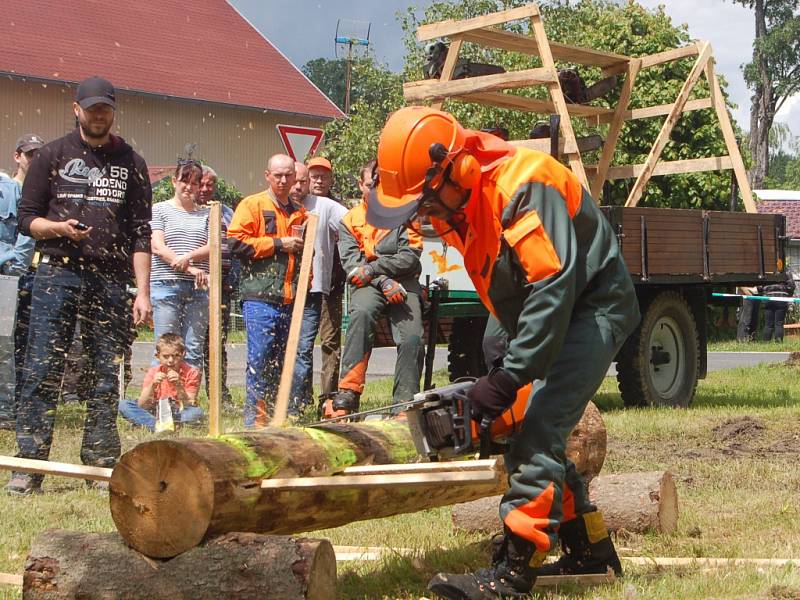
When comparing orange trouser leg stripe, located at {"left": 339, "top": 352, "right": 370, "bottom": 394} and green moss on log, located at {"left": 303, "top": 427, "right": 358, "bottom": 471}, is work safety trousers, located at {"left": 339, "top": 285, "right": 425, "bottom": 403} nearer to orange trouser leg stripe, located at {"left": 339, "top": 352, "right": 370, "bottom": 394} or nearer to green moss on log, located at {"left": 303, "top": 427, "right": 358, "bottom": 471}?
orange trouser leg stripe, located at {"left": 339, "top": 352, "right": 370, "bottom": 394}

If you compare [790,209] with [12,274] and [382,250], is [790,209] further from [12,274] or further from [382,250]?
[12,274]

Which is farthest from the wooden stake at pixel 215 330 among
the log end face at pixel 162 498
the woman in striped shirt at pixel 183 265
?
the woman in striped shirt at pixel 183 265

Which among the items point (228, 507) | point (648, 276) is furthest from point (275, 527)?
point (648, 276)

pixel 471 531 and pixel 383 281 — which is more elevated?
pixel 383 281

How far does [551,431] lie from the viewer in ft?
14.5

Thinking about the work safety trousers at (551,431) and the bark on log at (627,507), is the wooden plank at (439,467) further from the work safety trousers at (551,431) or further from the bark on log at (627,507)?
the bark on log at (627,507)

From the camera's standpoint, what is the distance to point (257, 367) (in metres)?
8.77

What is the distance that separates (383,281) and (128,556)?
451 centimetres

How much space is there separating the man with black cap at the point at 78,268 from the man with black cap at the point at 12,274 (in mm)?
1767

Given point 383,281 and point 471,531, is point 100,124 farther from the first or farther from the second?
point 471,531

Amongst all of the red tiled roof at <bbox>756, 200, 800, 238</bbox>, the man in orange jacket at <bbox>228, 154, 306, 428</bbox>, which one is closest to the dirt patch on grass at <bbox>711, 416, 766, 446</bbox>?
the man in orange jacket at <bbox>228, 154, 306, 428</bbox>

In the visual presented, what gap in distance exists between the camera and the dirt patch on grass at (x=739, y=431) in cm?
889

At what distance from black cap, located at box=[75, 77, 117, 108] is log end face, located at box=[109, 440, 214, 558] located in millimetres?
2997

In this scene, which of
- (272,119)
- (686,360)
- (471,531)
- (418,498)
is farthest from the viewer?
(272,119)
